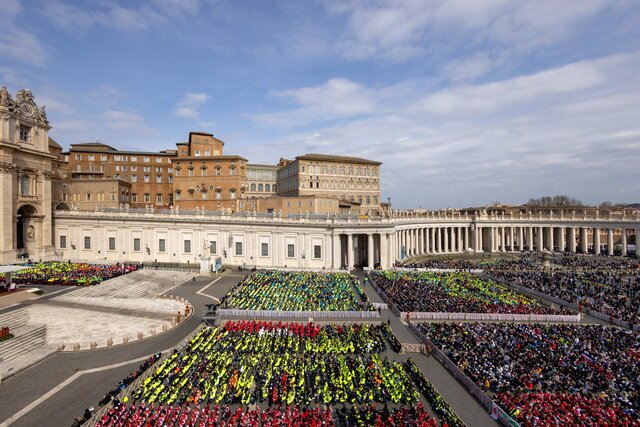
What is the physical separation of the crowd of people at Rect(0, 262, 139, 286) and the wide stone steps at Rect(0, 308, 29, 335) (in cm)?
1037

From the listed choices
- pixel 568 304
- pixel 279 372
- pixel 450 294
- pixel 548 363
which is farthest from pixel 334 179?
pixel 279 372

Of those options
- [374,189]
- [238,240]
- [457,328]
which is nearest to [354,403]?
[457,328]

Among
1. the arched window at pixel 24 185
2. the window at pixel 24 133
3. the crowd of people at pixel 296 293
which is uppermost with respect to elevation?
the window at pixel 24 133

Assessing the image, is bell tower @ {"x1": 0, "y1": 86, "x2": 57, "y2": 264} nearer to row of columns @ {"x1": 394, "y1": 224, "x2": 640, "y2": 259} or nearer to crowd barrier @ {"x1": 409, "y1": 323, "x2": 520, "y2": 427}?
crowd barrier @ {"x1": 409, "y1": 323, "x2": 520, "y2": 427}

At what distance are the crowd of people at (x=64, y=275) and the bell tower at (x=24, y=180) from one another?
25.4ft

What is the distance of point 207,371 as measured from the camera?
20375mm

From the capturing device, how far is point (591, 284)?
46312mm

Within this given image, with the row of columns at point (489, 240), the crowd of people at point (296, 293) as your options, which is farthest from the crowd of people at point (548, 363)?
the row of columns at point (489, 240)

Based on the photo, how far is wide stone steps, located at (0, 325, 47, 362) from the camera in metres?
23.1

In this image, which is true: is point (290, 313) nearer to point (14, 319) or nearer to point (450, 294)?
point (450, 294)

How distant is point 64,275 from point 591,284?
6600 centimetres

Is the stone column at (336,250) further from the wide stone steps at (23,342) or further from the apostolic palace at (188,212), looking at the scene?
the wide stone steps at (23,342)

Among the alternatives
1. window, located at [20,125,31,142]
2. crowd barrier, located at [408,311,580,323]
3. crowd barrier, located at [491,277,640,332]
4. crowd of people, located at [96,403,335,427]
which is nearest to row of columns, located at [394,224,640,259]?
crowd barrier, located at [491,277,640,332]

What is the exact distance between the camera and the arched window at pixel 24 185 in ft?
168
